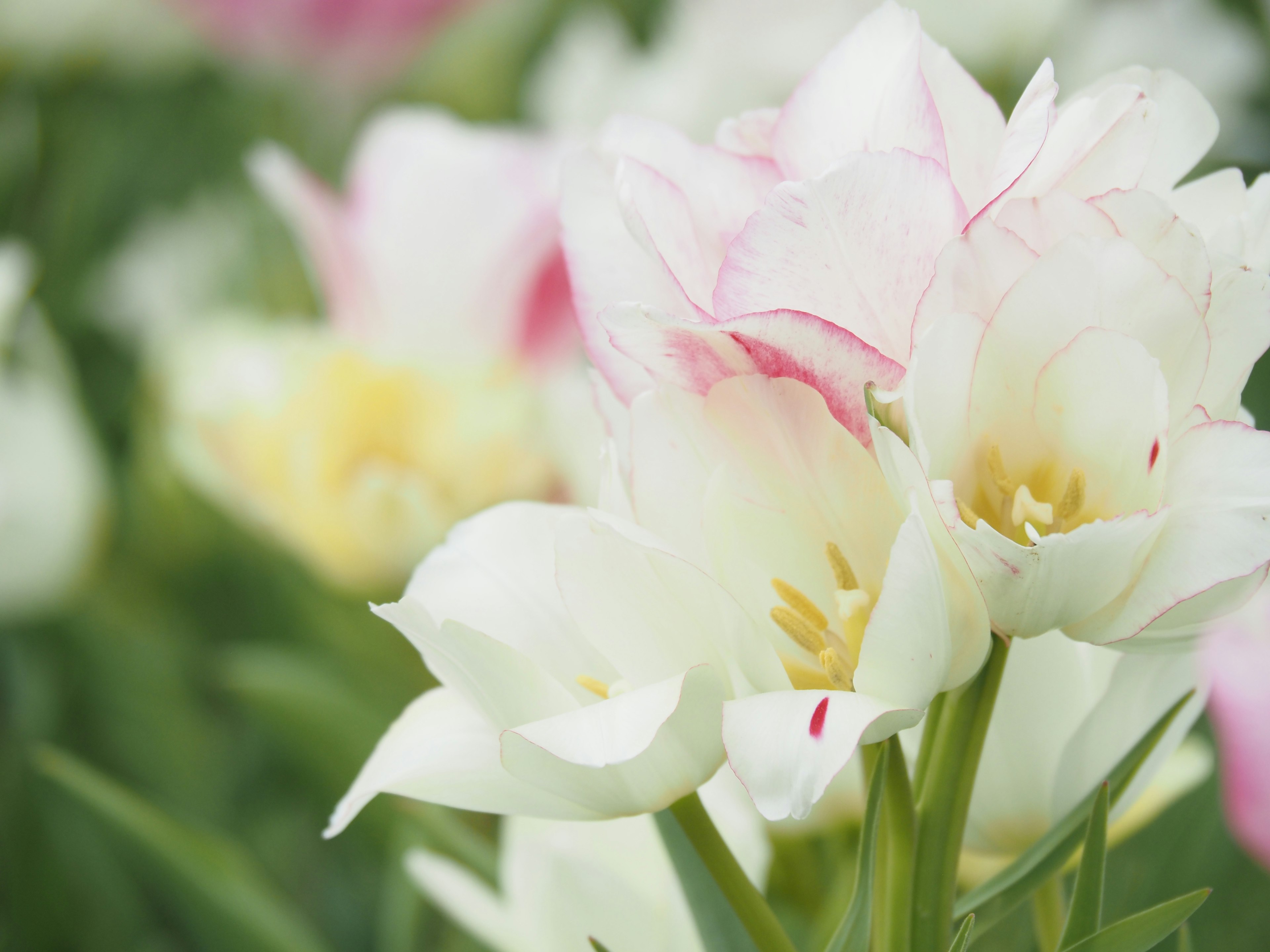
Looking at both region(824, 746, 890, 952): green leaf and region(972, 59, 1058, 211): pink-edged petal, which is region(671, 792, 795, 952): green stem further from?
region(972, 59, 1058, 211): pink-edged petal

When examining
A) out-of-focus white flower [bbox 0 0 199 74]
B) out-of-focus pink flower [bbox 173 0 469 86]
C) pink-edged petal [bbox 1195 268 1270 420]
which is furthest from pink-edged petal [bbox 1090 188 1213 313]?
out-of-focus white flower [bbox 0 0 199 74]

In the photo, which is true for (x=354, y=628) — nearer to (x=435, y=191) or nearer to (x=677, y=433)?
(x=435, y=191)

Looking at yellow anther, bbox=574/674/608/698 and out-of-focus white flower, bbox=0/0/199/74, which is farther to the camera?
out-of-focus white flower, bbox=0/0/199/74

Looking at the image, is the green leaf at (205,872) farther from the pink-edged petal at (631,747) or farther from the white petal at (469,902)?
the pink-edged petal at (631,747)

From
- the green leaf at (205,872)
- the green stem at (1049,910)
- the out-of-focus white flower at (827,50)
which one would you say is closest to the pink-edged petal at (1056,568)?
the green stem at (1049,910)

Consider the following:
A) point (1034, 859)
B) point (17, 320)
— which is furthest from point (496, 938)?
point (17, 320)
